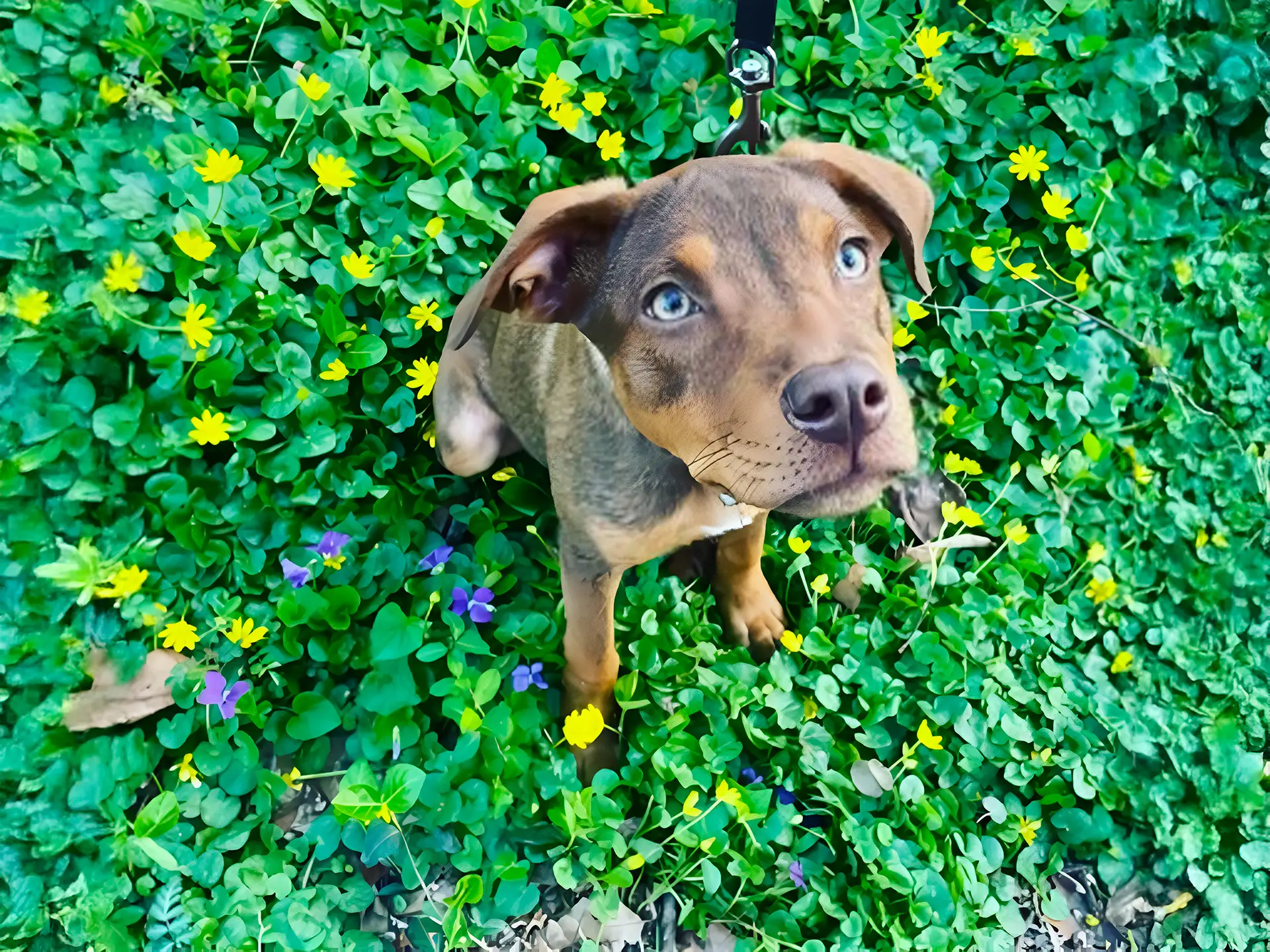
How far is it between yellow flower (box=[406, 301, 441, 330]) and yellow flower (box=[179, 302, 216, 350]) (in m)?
0.73

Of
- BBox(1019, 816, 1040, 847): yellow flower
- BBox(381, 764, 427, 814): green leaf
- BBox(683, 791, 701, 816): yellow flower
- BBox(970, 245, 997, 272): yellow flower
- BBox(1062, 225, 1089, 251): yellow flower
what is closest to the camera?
BBox(381, 764, 427, 814): green leaf

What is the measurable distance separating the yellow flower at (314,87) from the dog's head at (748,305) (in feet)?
4.74

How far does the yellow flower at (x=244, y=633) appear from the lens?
9.70 feet

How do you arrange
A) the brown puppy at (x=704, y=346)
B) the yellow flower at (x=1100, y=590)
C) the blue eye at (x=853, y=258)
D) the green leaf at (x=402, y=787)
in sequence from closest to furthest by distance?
the brown puppy at (x=704, y=346), the blue eye at (x=853, y=258), the green leaf at (x=402, y=787), the yellow flower at (x=1100, y=590)

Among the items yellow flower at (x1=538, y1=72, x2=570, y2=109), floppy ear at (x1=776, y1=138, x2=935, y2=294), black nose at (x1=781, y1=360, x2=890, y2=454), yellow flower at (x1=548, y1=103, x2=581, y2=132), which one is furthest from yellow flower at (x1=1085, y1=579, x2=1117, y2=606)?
yellow flower at (x1=538, y1=72, x2=570, y2=109)

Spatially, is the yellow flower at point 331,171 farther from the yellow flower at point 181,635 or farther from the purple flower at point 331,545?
the yellow flower at point 181,635

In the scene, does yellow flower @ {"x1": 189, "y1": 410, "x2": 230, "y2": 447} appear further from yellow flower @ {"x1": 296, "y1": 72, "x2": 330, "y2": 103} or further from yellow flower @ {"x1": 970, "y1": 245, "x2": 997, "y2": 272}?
yellow flower @ {"x1": 970, "y1": 245, "x2": 997, "y2": 272}

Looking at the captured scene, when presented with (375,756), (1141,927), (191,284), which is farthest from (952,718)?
(191,284)

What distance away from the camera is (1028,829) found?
3.12 meters

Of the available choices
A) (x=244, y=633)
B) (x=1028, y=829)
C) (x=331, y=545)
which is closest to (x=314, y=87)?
(x=331, y=545)

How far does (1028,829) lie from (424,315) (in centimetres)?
309

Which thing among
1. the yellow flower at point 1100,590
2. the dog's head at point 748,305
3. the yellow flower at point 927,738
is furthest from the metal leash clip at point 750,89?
the yellow flower at point 1100,590

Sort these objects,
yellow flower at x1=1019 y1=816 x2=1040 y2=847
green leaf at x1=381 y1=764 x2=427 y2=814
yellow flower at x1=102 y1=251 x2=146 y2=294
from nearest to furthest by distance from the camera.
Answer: green leaf at x1=381 y1=764 x2=427 y2=814 < yellow flower at x1=102 y1=251 x2=146 y2=294 < yellow flower at x1=1019 y1=816 x2=1040 y2=847

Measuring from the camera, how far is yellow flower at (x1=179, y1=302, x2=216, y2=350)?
3.01m
